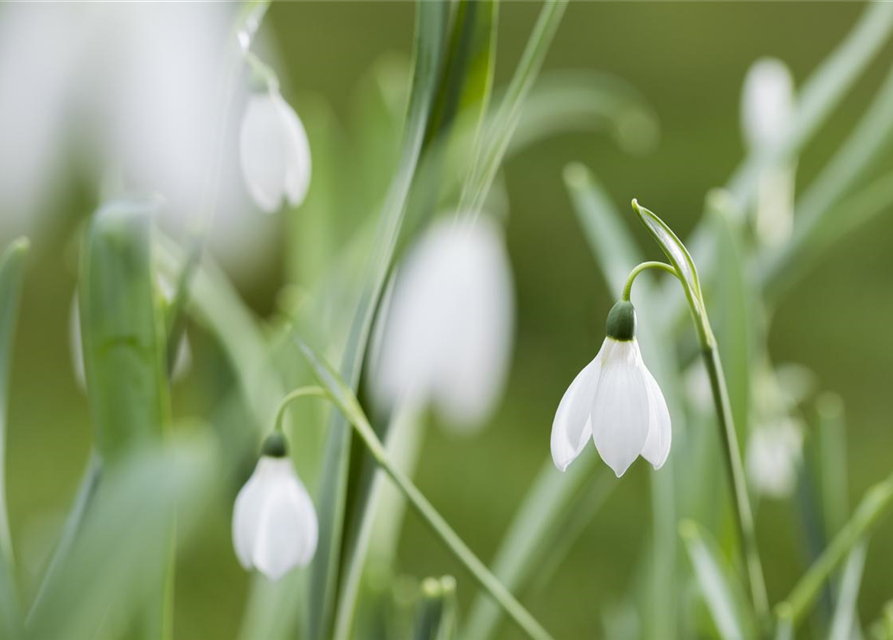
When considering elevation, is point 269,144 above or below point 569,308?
above

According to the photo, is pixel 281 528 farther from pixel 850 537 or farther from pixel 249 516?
pixel 850 537

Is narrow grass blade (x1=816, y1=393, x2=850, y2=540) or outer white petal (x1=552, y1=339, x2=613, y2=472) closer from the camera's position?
outer white petal (x1=552, y1=339, x2=613, y2=472)

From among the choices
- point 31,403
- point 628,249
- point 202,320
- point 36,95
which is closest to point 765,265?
point 628,249

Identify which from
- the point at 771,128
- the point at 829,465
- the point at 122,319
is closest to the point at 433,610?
the point at 122,319

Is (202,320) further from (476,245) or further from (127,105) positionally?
(127,105)

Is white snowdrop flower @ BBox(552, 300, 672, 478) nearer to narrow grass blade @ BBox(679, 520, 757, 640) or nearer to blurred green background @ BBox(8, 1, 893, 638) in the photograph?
narrow grass blade @ BBox(679, 520, 757, 640)

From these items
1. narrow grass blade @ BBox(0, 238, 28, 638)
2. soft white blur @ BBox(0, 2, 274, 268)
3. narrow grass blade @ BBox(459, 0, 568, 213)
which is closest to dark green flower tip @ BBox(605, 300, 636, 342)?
narrow grass blade @ BBox(459, 0, 568, 213)

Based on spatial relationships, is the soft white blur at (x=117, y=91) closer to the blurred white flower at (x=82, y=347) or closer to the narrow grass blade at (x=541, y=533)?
the blurred white flower at (x=82, y=347)
